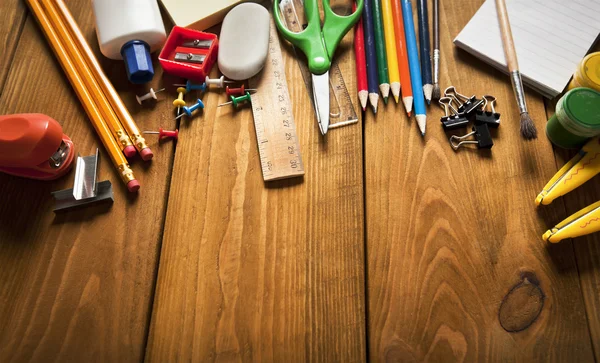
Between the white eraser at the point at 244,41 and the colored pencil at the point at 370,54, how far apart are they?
183 mm

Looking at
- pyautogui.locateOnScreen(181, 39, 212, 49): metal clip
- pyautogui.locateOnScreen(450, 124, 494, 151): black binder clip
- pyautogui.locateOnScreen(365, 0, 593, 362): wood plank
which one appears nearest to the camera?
pyautogui.locateOnScreen(365, 0, 593, 362): wood plank

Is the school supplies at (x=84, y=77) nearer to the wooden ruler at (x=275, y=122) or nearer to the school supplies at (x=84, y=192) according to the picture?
the school supplies at (x=84, y=192)

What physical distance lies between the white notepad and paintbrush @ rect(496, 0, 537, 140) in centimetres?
1

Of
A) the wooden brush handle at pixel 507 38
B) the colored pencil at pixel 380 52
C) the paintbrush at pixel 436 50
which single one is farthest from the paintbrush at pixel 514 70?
the colored pencil at pixel 380 52

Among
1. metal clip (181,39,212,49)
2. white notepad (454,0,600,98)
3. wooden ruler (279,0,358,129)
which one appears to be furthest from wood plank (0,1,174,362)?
white notepad (454,0,600,98)

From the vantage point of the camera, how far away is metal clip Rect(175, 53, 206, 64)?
86 centimetres

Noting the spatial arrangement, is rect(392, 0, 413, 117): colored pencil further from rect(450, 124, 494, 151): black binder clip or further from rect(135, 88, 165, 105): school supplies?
rect(135, 88, 165, 105): school supplies

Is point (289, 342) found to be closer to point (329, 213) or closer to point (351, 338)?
point (351, 338)

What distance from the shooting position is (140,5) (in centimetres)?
86

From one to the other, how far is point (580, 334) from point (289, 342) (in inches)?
16.2

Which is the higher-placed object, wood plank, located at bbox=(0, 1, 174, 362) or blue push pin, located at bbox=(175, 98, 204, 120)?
blue push pin, located at bbox=(175, 98, 204, 120)

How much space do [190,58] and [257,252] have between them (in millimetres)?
382

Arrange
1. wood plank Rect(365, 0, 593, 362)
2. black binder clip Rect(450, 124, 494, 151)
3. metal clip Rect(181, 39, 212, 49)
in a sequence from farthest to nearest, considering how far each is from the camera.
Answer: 1. metal clip Rect(181, 39, 212, 49)
2. black binder clip Rect(450, 124, 494, 151)
3. wood plank Rect(365, 0, 593, 362)

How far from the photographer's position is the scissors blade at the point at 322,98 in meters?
0.81
